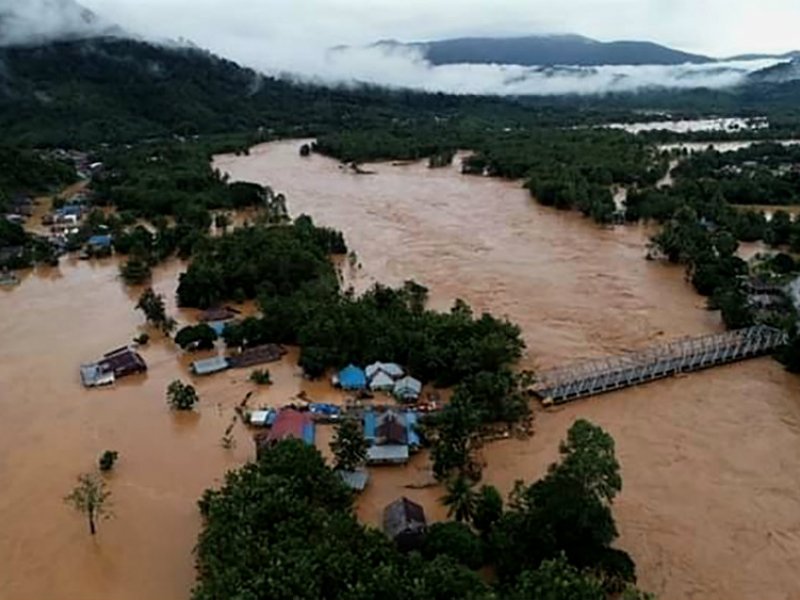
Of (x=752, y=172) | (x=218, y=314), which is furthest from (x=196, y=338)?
(x=752, y=172)

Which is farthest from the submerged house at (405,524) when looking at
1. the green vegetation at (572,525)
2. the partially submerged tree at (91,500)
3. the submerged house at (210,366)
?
the submerged house at (210,366)

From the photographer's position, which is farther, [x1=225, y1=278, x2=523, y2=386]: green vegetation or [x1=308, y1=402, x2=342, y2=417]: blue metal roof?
[x1=225, y1=278, x2=523, y2=386]: green vegetation

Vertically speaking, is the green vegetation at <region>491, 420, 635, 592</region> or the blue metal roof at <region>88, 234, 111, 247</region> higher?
the green vegetation at <region>491, 420, 635, 592</region>

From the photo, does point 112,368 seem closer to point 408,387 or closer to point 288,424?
point 288,424

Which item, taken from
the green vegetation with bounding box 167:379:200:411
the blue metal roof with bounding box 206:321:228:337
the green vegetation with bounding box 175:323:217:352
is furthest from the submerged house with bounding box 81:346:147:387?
the green vegetation with bounding box 167:379:200:411

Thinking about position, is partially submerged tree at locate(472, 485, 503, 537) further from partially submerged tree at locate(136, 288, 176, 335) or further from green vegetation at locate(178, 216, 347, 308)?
partially submerged tree at locate(136, 288, 176, 335)

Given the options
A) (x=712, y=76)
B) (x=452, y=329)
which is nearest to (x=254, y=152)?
(x=452, y=329)

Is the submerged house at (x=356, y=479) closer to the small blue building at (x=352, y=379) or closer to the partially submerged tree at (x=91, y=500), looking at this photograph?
the small blue building at (x=352, y=379)
